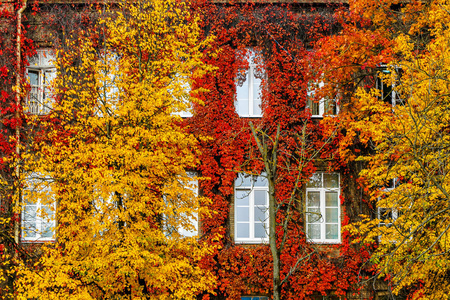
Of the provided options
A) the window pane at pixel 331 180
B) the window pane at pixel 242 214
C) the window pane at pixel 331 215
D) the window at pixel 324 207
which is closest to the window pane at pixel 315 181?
the window at pixel 324 207

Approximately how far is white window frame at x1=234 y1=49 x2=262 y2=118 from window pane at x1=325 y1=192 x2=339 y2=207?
13.1ft

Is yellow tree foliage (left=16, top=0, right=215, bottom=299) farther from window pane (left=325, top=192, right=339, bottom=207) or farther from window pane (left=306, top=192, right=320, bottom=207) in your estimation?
window pane (left=325, top=192, right=339, bottom=207)

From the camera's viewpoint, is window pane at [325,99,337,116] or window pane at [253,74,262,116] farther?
window pane at [253,74,262,116]

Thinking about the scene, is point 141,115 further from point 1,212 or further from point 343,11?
point 343,11

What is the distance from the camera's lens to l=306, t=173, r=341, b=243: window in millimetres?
16828

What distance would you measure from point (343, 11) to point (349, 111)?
151 inches

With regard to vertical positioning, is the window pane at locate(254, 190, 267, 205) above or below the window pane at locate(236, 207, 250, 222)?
above

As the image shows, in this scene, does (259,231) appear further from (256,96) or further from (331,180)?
(256,96)

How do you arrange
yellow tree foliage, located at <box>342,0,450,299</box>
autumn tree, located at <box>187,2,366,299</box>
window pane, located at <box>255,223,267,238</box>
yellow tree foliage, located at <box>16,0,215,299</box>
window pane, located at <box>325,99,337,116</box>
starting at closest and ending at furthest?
yellow tree foliage, located at <box>342,0,450,299</box> < yellow tree foliage, located at <box>16,0,215,299</box> < autumn tree, located at <box>187,2,366,299</box> < window pane, located at <box>325,99,337,116</box> < window pane, located at <box>255,223,267,238</box>

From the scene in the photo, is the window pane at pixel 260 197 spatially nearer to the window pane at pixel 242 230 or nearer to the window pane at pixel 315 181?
the window pane at pixel 242 230

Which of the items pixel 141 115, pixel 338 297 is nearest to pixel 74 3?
pixel 141 115

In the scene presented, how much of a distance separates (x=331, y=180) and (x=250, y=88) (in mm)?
4745

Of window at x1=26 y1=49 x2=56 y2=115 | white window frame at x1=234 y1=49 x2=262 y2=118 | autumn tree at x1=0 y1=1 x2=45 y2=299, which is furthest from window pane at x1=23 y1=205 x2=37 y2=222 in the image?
white window frame at x1=234 y1=49 x2=262 y2=118

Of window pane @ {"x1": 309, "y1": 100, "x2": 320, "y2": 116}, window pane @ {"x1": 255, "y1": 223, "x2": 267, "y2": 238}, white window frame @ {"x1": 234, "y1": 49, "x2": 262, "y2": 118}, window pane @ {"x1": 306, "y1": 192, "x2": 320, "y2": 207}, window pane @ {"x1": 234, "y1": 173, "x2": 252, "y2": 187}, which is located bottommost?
window pane @ {"x1": 255, "y1": 223, "x2": 267, "y2": 238}
